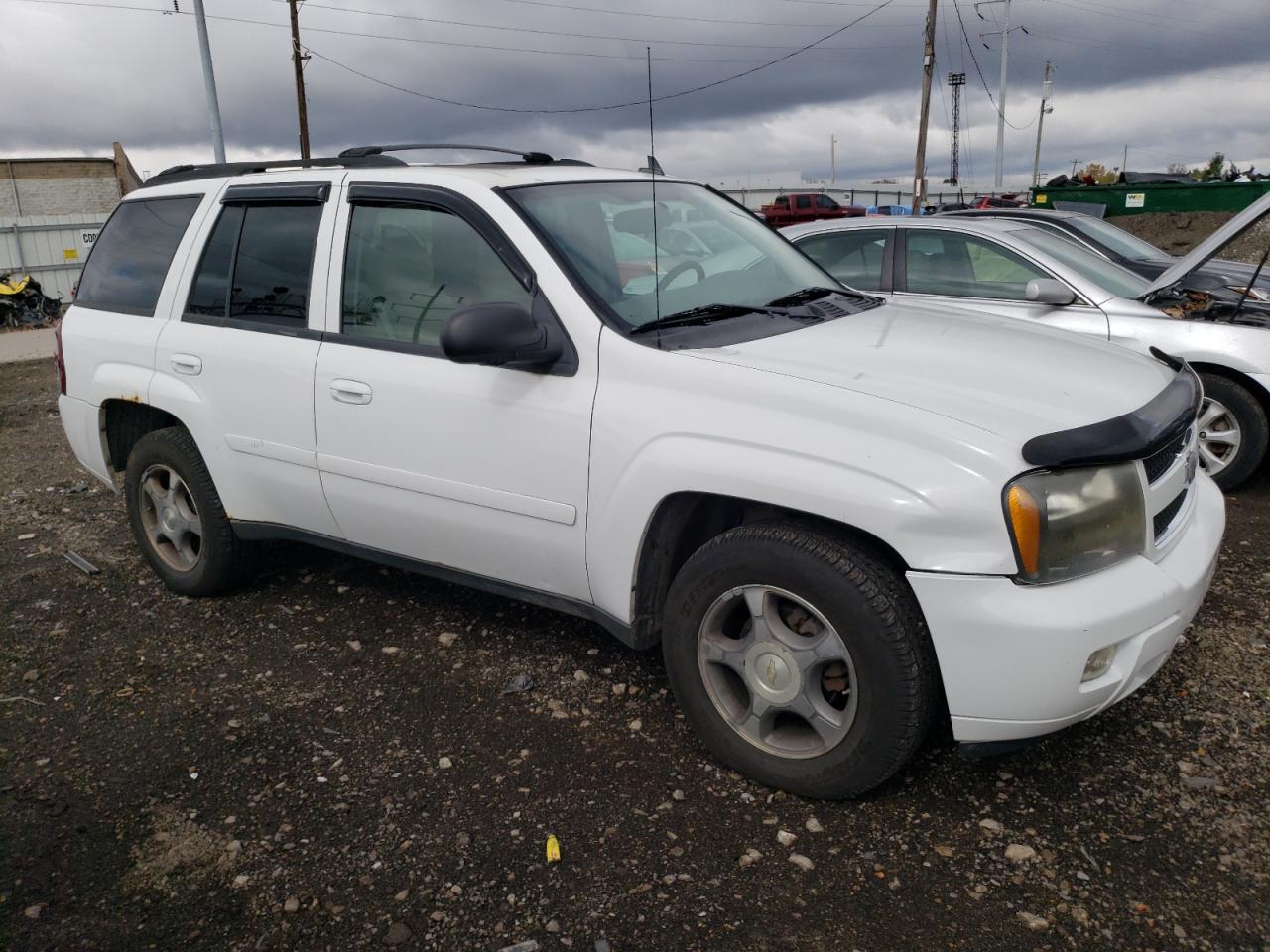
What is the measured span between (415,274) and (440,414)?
1.85 ft

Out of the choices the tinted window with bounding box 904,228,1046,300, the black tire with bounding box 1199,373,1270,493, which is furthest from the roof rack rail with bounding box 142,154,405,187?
the black tire with bounding box 1199,373,1270,493

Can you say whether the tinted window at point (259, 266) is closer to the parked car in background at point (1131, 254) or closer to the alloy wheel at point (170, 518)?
the alloy wheel at point (170, 518)

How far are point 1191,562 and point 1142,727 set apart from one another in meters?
0.73

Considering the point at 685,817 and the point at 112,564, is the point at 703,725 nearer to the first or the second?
the point at 685,817

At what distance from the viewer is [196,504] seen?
4336mm

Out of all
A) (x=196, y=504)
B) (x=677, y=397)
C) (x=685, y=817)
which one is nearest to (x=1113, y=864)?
(x=685, y=817)

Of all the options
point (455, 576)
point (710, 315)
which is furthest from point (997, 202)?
point (455, 576)

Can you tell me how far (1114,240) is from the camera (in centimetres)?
853

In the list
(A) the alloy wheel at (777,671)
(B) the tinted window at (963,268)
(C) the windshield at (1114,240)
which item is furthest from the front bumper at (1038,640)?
(C) the windshield at (1114,240)

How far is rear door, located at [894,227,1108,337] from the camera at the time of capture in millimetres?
6059

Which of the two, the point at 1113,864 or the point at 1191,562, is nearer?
the point at 1113,864

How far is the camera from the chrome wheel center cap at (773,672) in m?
2.81

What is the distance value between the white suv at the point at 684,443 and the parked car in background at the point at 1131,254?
4163mm

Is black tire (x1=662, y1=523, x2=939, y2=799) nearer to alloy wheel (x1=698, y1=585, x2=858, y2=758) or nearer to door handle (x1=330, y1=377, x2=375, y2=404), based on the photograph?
alloy wheel (x1=698, y1=585, x2=858, y2=758)
